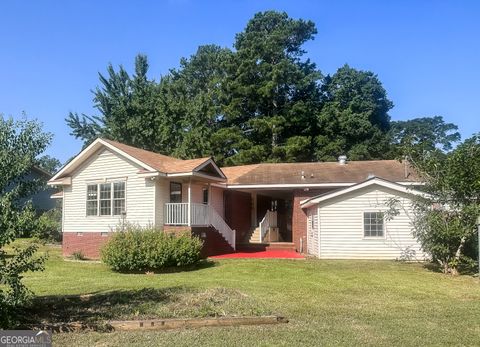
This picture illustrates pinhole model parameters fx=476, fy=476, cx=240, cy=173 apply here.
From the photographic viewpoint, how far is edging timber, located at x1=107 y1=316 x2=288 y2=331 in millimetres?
7449

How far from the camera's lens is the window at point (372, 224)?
64.3ft

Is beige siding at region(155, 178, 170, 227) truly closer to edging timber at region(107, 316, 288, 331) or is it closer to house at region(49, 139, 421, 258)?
house at region(49, 139, 421, 258)

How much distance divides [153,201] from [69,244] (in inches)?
210

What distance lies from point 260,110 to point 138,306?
36.9m

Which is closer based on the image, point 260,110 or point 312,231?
point 312,231

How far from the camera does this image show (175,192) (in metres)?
22.2

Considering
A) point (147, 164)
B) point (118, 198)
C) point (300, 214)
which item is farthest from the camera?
point (300, 214)

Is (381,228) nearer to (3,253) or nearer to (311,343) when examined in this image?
(311,343)

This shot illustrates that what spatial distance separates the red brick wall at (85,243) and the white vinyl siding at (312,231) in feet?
30.4

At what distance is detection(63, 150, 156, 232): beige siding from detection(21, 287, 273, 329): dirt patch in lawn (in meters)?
9.99

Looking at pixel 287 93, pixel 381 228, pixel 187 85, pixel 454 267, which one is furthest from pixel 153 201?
pixel 187 85

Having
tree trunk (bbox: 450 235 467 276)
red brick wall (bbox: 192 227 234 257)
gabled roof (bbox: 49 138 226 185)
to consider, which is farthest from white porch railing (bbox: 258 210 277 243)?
tree trunk (bbox: 450 235 467 276)

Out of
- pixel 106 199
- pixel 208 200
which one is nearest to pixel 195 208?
pixel 208 200

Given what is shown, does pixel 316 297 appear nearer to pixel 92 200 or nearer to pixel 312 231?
pixel 312 231
